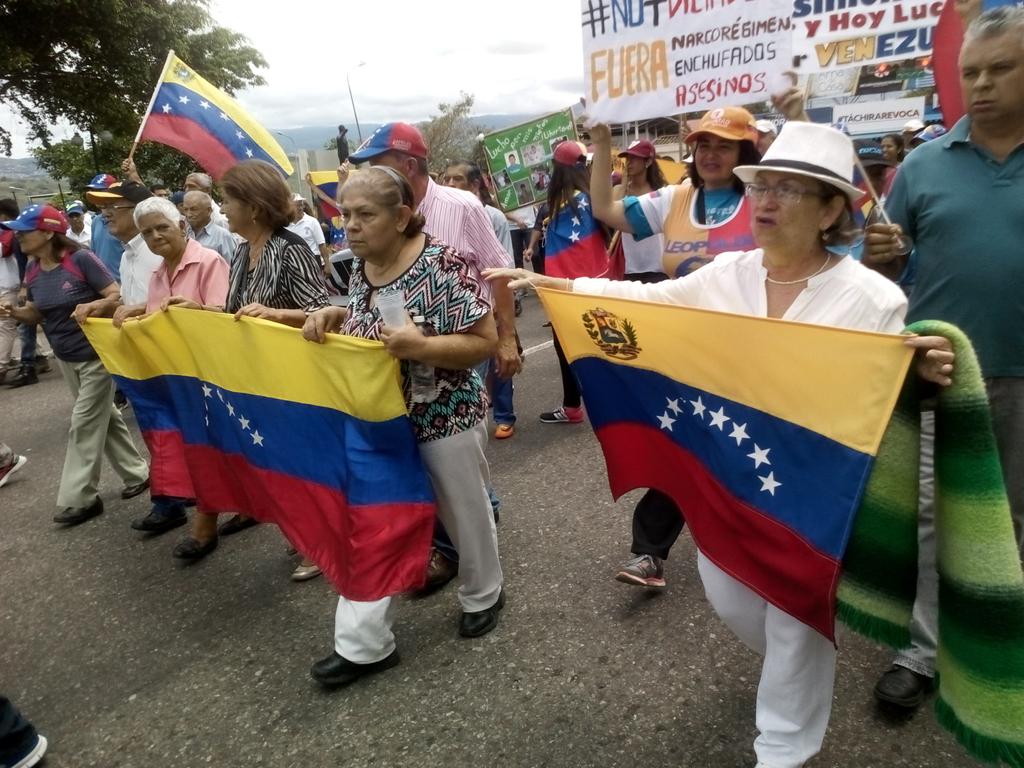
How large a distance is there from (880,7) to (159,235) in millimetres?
3423

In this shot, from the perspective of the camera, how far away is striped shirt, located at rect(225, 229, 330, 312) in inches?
127

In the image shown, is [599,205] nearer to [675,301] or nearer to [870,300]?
[675,301]

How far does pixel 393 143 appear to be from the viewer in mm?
3430

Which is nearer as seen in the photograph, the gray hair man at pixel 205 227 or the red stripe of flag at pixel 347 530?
the red stripe of flag at pixel 347 530

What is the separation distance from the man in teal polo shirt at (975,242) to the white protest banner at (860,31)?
44 cm

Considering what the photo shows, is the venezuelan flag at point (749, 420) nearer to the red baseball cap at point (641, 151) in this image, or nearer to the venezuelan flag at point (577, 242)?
the venezuelan flag at point (577, 242)

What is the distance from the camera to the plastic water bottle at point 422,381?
274 centimetres

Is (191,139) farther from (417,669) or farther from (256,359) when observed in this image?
(417,669)

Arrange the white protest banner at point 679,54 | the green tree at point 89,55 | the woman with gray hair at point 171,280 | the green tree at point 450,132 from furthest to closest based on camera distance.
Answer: the green tree at point 450,132 → the green tree at point 89,55 → the woman with gray hair at point 171,280 → the white protest banner at point 679,54

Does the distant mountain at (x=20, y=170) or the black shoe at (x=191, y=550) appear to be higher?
the distant mountain at (x=20, y=170)

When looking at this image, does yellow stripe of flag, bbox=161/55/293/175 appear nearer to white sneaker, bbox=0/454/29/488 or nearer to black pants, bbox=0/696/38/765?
white sneaker, bbox=0/454/29/488

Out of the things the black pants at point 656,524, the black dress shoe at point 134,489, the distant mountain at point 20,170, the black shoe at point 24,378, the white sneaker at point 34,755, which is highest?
the distant mountain at point 20,170

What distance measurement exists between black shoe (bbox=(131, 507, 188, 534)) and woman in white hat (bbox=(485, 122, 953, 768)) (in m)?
3.54

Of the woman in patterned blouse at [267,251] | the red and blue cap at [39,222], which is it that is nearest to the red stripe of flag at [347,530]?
the woman in patterned blouse at [267,251]
